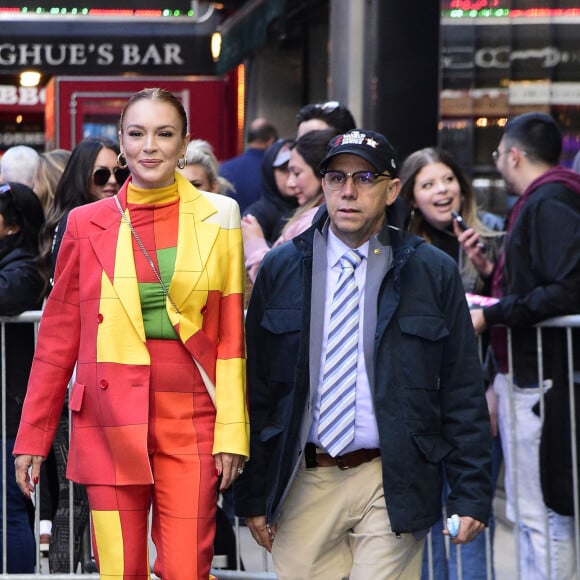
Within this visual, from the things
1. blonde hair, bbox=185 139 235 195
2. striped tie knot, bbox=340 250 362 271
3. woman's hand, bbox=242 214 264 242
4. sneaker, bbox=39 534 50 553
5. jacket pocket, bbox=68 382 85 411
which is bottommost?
sneaker, bbox=39 534 50 553

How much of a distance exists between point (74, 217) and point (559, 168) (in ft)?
8.54

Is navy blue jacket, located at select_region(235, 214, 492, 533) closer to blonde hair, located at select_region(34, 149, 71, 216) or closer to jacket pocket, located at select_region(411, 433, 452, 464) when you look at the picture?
jacket pocket, located at select_region(411, 433, 452, 464)

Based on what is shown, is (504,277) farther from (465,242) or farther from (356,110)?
(356,110)

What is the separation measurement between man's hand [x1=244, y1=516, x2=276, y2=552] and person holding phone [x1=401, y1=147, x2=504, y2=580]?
1.97m

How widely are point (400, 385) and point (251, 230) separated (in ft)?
8.89

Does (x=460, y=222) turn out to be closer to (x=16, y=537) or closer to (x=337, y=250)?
(x=337, y=250)

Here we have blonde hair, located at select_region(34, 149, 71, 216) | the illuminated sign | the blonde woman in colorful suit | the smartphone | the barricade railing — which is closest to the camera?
the blonde woman in colorful suit

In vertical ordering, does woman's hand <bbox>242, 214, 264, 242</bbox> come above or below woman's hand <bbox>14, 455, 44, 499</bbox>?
above

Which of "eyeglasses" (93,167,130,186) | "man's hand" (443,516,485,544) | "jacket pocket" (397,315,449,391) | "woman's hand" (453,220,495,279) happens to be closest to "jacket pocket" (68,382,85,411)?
"jacket pocket" (397,315,449,391)

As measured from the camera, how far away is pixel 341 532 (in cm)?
475

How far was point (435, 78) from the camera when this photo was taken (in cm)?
1016

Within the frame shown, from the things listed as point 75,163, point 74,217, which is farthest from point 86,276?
point 75,163

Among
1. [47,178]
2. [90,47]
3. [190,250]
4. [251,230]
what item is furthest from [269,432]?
[90,47]

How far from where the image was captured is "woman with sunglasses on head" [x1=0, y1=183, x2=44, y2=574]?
6.59 meters
